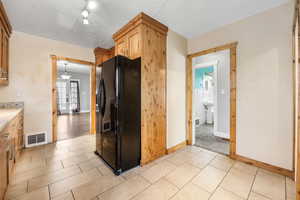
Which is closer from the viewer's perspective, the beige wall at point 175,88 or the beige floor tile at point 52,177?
the beige floor tile at point 52,177

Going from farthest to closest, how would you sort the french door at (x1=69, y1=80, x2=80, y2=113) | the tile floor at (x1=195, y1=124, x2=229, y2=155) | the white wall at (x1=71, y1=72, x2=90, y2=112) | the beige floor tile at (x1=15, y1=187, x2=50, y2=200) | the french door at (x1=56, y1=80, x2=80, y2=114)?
the white wall at (x1=71, y1=72, x2=90, y2=112) → the french door at (x1=69, y1=80, x2=80, y2=113) → the french door at (x1=56, y1=80, x2=80, y2=114) → the tile floor at (x1=195, y1=124, x2=229, y2=155) → the beige floor tile at (x1=15, y1=187, x2=50, y2=200)

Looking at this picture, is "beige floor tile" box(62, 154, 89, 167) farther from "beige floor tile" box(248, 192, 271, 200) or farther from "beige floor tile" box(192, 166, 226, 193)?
"beige floor tile" box(248, 192, 271, 200)

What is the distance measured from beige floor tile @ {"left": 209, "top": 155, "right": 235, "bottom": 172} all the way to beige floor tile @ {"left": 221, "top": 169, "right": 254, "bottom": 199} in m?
0.13

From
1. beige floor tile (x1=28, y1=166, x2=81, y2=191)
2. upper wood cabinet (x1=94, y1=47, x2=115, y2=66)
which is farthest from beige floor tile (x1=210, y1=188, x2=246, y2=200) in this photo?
upper wood cabinet (x1=94, y1=47, x2=115, y2=66)

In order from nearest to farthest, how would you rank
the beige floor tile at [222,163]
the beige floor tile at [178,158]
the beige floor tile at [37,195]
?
the beige floor tile at [37,195] → the beige floor tile at [222,163] → the beige floor tile at [178,158]

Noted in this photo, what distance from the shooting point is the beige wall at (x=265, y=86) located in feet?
6.03

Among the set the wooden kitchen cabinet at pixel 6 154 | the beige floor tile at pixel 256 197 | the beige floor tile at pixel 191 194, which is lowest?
the beige floor tile at pixel 191 194

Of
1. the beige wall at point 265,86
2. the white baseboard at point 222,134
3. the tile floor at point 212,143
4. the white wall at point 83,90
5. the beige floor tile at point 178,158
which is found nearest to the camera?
the beige wall at point 265,86

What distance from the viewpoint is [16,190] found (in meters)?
1.53

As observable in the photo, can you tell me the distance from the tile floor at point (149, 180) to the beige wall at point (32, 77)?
914mm

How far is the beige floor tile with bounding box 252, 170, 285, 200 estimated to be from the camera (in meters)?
1.49

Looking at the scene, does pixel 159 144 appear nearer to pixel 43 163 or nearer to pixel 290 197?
pixel 290 197

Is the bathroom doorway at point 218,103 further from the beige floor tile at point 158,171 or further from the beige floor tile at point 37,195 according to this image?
the beige floor tile at point 37,195

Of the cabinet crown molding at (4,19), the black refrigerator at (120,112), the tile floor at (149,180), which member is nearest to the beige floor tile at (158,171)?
the tile floor at (149,180)
